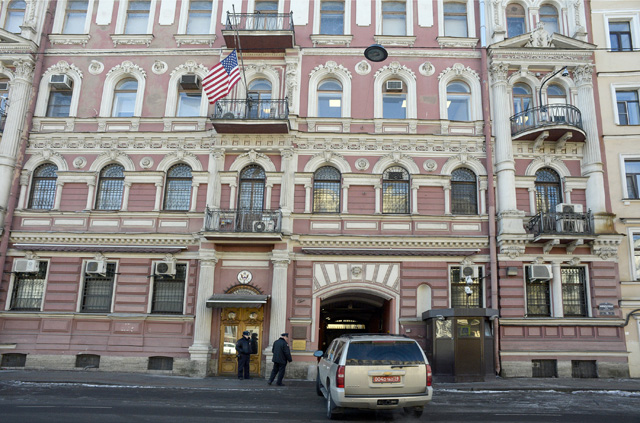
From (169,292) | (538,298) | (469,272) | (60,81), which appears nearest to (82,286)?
(169,292)

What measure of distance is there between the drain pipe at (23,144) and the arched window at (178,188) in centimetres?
606

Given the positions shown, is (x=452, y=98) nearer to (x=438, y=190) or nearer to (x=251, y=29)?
(x=438, y=190)

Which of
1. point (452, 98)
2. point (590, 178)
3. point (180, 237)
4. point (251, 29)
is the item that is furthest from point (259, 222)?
point (590, 178)

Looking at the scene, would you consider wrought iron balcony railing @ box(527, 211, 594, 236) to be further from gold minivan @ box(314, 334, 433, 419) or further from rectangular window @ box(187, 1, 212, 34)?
rectangular window @ box(187, 1, 212, 34)

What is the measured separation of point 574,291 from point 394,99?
412 inches

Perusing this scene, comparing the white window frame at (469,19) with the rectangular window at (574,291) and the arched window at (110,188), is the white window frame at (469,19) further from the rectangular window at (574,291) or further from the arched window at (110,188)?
the arched window at (110,188)

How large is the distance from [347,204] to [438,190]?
12.1ft

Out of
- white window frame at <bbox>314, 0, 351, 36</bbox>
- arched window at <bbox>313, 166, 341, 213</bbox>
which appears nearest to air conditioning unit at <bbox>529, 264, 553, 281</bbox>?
arched window at <bbox>313, 166, 341, 213</bbox>

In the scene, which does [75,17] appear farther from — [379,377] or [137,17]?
[379,377]

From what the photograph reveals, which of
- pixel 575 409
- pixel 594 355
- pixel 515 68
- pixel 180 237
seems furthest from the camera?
pixel 515 68

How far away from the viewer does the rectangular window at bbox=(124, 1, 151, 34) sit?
72.0 ft

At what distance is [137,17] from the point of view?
22.1 meters

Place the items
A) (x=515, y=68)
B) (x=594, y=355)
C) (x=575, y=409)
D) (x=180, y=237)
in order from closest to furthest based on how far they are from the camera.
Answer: (x=575, y=409), (x=594, y=355), (x=180, y=237), (x=515, y=68)

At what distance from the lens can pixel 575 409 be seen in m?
11.6
